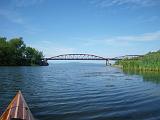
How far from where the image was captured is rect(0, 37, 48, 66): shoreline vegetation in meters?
123

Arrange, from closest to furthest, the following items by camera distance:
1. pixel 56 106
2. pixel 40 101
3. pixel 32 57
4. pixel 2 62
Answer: pixel 56 106
pixel 40 101
pixel 2 62
pixel 32 57

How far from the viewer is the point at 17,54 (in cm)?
13350

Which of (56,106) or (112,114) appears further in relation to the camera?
(56,106)

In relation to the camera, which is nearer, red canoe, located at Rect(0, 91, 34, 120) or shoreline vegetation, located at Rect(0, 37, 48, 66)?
red canoe, located at Rect(0, 91, 34, 120)

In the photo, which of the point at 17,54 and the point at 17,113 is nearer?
the point at 17,113

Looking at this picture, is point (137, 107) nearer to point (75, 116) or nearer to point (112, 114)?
point (112, 114)

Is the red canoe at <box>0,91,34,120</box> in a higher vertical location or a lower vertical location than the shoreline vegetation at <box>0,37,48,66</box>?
lower

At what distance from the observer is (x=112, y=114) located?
16203mm

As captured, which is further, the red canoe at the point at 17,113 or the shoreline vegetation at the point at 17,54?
the shoreline vegetation at the point at 17,54

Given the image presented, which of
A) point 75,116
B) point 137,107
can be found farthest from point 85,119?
point 137,107

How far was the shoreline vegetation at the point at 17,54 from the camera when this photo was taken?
404ft

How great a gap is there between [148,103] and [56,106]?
7183 millimetres

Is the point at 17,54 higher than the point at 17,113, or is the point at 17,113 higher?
the point at 17,54

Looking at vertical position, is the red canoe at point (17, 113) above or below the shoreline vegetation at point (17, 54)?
below
